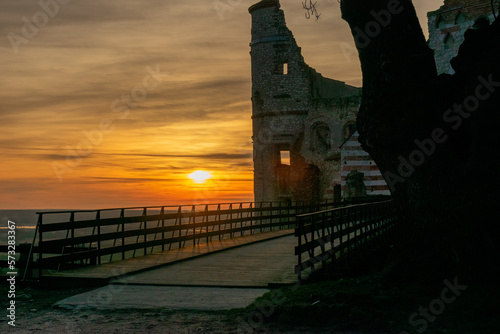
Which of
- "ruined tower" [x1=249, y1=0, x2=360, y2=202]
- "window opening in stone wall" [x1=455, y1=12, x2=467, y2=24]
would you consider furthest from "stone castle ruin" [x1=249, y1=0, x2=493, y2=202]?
"window opening in stone wall" [x1=455, y1=12, x2=467, y2=24]

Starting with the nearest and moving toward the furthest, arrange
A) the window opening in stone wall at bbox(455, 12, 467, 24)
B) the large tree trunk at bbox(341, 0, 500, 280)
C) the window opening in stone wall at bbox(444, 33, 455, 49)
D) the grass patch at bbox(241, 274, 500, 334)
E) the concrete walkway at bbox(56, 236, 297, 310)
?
the grass patch at bbox(241, 274, 500, 334) → the large tree trunk at bbox(341, 0, 500, 280) → the concrete walkway at bbox(56, 236, 297, 310) → the window opening in stone wall at bbox(455, 12, 467, 24) → the window opening in stone wall at bbox(444, 33, 455, 49)

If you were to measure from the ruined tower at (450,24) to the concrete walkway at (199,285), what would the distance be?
27.5 m

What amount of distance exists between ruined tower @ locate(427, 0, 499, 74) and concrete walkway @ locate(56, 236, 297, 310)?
2746 cm

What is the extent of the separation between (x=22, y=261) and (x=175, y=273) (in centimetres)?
275

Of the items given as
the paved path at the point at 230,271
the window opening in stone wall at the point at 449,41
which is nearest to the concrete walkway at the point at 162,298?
the paved path at the point at 230,271

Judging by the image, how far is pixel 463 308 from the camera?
22.9 ft

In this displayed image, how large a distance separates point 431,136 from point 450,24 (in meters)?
31.2

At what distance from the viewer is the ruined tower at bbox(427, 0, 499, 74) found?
3525 cm

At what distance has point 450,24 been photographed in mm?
36406

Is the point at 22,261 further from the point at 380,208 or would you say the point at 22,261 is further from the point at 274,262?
the point at 380,208

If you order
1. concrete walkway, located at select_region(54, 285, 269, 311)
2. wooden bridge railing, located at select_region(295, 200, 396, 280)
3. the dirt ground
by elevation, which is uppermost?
wooden bridge railing, located at select_region(295, 200, 396, 280)

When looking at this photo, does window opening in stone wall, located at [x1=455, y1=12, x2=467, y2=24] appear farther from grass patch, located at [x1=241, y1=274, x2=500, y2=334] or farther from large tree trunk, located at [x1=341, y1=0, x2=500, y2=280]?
grass patch, located at [x1=241, y1=274, x2=500, y2=334]

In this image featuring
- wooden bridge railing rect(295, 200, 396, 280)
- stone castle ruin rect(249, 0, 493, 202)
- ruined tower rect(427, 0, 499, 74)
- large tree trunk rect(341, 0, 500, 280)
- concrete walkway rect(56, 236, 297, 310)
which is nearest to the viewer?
large tree trunk rect(341, 0, 500, 280)

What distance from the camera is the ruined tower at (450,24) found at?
116ft
